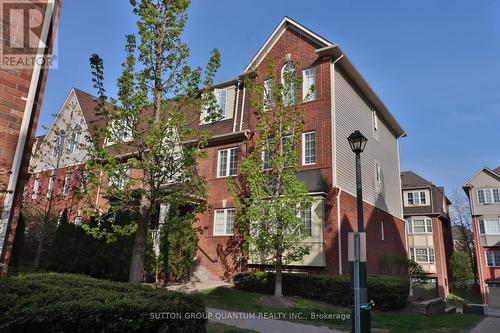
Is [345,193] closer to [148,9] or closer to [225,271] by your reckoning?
[225,271]

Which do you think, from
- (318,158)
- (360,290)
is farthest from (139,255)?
(318,158)

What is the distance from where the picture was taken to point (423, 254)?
38.7 m

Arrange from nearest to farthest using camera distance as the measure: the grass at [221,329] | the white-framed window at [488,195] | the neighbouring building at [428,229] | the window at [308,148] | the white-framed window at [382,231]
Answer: the grass at [221,329]
the window at [308,148]
the white-framed window at [382,231]
the neighbouring building at [428,229]
the white-framed window at [488,195]

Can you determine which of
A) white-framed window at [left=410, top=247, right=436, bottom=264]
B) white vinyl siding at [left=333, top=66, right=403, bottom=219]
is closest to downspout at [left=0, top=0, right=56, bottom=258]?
white vinyl siding at [left=333, top=66, right=403, bottom=219]

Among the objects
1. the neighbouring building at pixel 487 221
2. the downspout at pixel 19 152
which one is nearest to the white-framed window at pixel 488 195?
the neighbouring building at pixel 487 221

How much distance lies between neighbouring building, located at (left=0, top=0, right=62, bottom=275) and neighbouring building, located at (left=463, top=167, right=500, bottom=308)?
45467 mm

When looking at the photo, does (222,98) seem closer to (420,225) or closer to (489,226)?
(420,225)

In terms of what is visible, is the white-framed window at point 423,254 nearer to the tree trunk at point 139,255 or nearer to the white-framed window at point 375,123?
the white-framed window at point 375,123

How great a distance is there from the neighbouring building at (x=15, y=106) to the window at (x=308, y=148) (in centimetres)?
1408

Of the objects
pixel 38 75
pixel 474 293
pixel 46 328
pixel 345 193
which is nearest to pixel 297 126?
pixel 345 193

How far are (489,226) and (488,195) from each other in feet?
11.3

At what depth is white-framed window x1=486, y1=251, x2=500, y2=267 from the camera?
4228cm

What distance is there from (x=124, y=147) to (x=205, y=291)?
25.3 feet

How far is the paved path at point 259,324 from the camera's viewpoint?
9.85 metres
